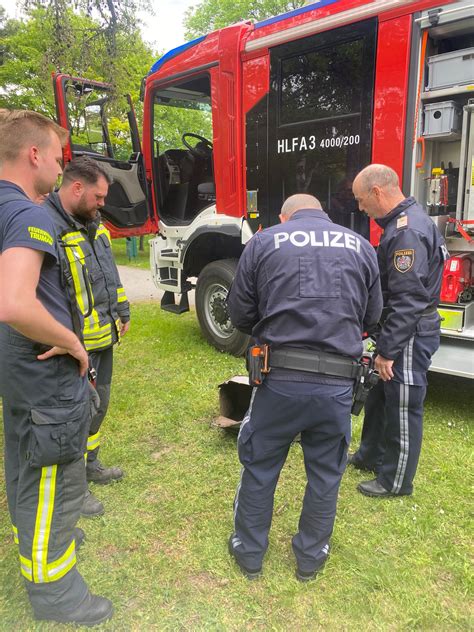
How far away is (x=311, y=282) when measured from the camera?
6.34 feet

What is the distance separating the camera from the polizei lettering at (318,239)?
1956 millimetres

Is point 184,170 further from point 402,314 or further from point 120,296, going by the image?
point 402,314

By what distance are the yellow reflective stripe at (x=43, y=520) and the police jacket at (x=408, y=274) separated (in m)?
1.69

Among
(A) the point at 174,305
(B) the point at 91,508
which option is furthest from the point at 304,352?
(A) the point at 174,305

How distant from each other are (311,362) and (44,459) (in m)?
1.09

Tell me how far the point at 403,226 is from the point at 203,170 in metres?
4.04

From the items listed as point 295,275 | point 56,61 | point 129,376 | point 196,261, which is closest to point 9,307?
point 295,275

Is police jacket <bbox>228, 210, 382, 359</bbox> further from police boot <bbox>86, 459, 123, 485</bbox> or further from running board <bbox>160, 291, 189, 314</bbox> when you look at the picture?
running board <bbox>160, 291, 189, 314</bbox>

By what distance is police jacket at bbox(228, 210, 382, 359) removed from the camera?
1938 millimetres

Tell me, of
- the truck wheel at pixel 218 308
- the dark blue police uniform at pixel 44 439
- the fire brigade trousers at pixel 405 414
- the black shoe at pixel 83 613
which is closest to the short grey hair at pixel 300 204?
the fire brigade trousers at pixel 405 414

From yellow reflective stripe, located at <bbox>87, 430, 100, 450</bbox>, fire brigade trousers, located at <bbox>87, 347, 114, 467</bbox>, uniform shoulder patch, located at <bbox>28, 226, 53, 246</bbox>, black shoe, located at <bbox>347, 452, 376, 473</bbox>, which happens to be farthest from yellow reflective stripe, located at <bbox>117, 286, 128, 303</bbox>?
black shoe, located at <bbox>347, 452, 376, 473</bbox>

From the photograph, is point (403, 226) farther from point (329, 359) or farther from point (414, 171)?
point (414, 171)

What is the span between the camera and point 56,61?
6836mm

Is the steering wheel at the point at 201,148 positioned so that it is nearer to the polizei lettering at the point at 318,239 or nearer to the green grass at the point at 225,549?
the green grass at the point at 225,549
